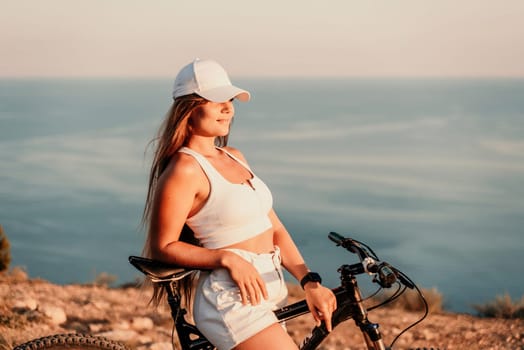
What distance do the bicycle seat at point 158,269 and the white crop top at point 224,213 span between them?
17cm

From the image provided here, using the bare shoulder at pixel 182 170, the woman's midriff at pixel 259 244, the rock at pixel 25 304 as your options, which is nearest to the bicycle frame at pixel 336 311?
the woman's midriff at pixel 259 244

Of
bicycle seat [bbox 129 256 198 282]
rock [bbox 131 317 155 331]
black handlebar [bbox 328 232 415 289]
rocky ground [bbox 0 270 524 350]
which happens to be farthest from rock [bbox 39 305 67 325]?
black handlebar [bbox 328 232 415 289]

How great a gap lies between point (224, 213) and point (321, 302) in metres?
0.57

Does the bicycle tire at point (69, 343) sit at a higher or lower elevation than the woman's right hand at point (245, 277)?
lower

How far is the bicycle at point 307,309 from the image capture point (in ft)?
10.9

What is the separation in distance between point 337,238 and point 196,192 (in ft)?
2.16

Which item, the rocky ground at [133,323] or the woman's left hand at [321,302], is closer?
the woman's left hand at [321,302]

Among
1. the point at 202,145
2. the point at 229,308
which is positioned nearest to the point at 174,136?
the point at 202,145

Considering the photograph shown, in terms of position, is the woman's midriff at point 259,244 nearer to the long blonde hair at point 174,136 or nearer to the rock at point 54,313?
the long blonde hair at point 174,136

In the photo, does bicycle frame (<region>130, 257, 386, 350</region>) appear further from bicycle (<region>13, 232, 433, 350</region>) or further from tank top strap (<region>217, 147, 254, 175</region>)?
tank top strap (<region>217, 147, 254, 175</region>)

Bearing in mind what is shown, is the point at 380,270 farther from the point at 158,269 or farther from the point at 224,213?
the point at 158,269

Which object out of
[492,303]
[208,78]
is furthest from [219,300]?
[492,303]

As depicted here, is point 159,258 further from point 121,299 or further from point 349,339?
point 121,299

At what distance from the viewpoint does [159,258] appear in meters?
3.48
